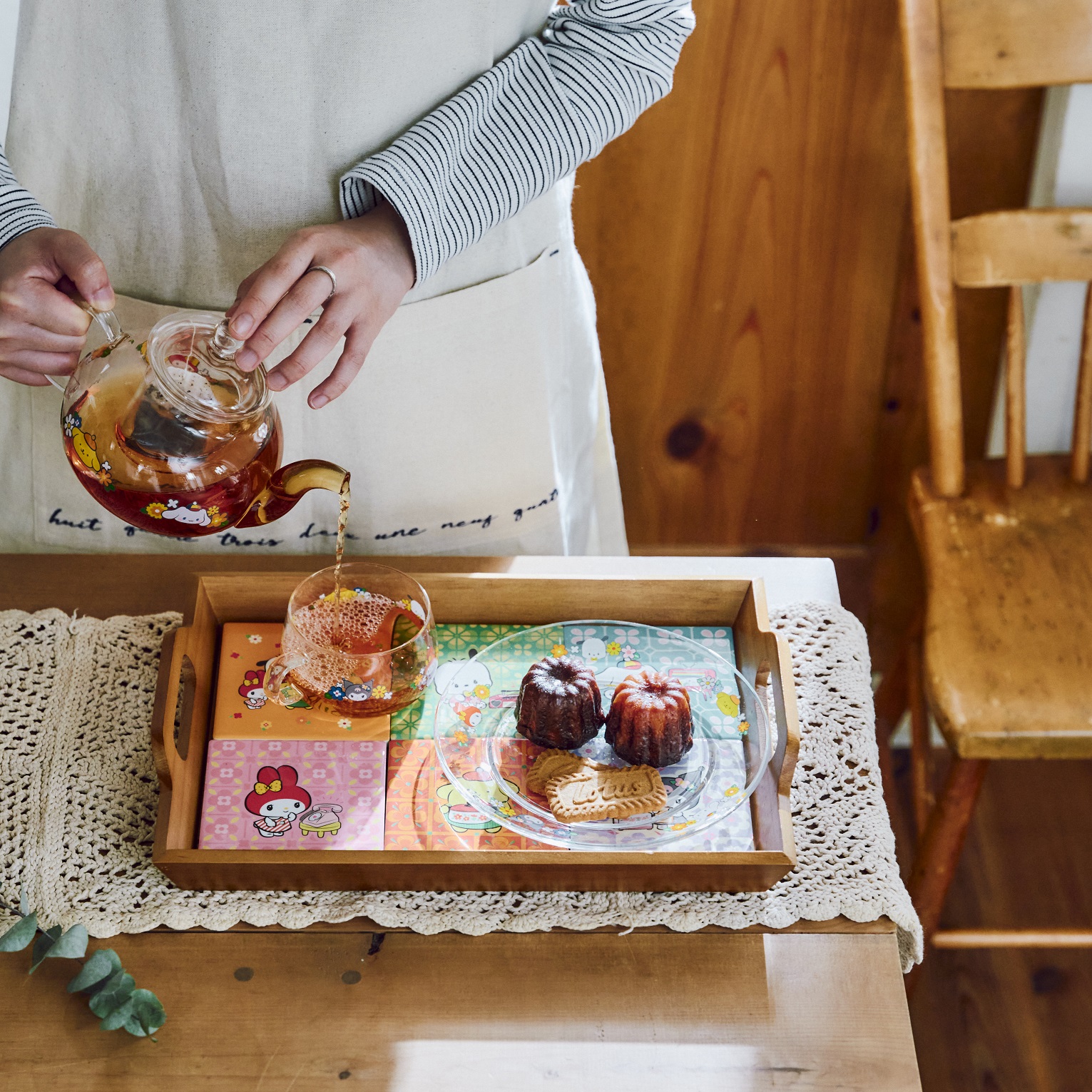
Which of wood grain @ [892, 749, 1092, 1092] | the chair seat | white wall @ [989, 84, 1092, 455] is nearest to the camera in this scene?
the chair seat

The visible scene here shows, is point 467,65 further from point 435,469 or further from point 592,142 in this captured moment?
point 435,469

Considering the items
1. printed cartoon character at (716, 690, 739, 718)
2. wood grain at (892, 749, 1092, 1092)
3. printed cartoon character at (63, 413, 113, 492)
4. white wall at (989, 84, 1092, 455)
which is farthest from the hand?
wood grain at (892, 749, 1092, 1092)

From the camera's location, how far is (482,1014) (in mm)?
725

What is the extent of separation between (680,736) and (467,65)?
1.82 ft

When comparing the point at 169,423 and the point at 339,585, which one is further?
the point at 339,585

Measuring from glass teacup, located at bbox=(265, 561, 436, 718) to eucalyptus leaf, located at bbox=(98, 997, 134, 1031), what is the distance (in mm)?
231

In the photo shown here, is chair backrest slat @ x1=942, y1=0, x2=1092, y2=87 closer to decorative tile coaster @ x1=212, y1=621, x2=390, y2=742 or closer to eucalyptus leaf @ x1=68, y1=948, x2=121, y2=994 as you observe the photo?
decorative tile coaster @ x1=212, y1=621, x2=390, y2=742

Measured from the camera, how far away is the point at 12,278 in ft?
2.36

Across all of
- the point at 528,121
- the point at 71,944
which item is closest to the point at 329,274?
the point at 528,121

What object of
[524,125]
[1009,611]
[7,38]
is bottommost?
[1009,611]

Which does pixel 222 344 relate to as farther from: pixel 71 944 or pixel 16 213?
pixel 71 944

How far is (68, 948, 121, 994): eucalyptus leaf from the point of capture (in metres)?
0.71

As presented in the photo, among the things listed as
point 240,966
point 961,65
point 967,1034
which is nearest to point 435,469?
point 240,966

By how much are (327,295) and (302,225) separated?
168 mm
